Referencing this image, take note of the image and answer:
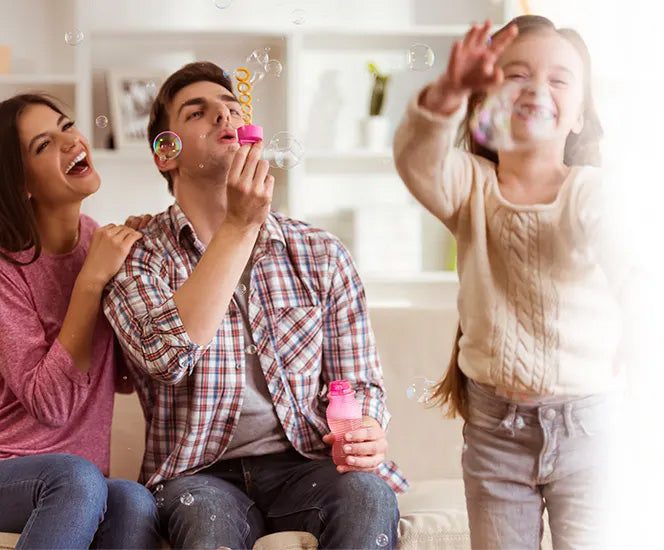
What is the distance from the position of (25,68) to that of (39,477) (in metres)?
1.43

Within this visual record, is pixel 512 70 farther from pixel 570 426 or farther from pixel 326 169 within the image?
pixel 326 169

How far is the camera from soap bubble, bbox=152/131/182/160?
123 centimetres

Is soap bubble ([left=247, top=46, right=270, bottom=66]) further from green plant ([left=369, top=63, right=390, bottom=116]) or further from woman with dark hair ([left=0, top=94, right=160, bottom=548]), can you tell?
green plant ([left=369, top=63, right=390, bottom=116])

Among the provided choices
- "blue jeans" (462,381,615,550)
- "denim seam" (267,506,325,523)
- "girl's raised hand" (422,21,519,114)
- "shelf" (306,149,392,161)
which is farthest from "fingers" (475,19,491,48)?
"shelf" (306,149,392,161)

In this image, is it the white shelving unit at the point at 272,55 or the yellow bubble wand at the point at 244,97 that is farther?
the white shelving unit at the point at 272,55

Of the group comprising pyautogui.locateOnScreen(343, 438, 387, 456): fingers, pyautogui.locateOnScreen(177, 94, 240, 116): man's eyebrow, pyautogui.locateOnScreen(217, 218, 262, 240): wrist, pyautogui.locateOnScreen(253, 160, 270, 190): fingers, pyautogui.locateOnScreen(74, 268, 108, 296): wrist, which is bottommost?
pyautogui.locateOnScreen(343, 438, 387, 456): fingers

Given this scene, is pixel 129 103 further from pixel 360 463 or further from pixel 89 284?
pixel 360 463

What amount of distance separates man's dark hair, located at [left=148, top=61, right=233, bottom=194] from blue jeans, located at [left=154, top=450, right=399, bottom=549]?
0.48 metres

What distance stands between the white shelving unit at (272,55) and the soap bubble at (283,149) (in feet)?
1.88

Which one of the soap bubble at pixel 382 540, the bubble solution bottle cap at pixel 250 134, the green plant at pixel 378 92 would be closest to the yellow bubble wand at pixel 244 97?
the bubble solution bottle cap at pixel 250 134

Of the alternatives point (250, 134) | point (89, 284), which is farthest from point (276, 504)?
point (250, 134)

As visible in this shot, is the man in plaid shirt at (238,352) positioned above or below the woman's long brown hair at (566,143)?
below

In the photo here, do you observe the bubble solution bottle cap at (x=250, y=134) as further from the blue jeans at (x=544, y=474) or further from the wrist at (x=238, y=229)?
the blue jeans at (x=544, y=474)

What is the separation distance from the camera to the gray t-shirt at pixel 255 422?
1286 mm
